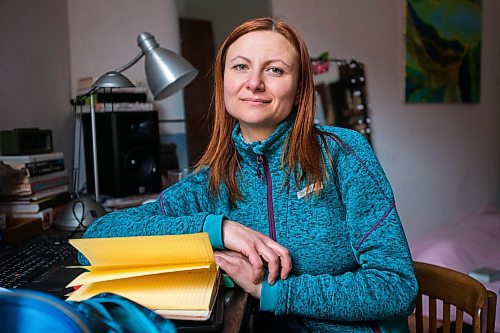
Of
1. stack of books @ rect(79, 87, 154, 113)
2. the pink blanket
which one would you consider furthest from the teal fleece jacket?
the pink blanket

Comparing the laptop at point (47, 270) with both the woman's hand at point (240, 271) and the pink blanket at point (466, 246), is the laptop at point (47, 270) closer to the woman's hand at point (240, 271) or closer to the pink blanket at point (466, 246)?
the woman's hand at point (240, 271)

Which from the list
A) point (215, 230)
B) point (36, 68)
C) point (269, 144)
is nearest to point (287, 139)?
point (269, 144)

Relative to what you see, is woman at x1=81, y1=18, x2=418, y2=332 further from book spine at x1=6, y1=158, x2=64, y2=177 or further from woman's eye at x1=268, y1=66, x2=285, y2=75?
book spine at x1=6, y1=158, x2=64, y2=177

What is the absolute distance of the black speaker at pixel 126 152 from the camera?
1.95 m

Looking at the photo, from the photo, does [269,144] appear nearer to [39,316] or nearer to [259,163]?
[259,163]

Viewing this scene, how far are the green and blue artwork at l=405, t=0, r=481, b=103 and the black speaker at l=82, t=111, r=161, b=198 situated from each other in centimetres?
184

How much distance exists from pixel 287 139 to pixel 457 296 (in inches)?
20.6

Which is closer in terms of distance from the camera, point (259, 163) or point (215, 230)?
point (215, 230)

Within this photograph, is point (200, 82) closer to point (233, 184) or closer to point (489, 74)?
point (233, 184)

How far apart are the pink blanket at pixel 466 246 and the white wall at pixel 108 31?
166cm

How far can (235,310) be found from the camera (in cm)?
78

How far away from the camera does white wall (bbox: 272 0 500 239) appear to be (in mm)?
2961

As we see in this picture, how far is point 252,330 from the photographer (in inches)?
41.0

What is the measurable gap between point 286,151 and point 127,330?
0.56m
